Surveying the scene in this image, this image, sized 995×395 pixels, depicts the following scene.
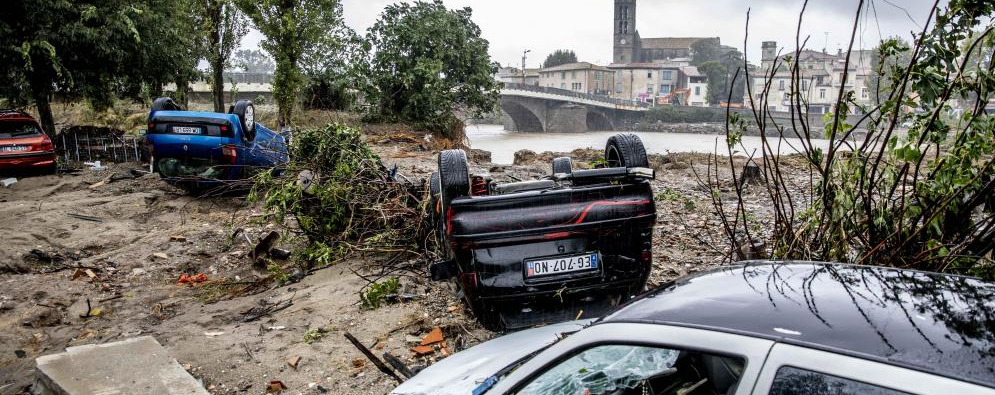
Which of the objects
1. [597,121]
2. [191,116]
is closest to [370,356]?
[191,116]

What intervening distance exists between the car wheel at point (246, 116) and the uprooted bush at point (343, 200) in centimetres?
378

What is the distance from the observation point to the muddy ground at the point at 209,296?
513 cm

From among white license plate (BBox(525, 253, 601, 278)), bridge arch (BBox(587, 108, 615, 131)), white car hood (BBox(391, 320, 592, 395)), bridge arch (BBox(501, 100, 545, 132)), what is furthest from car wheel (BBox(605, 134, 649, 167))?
bridge arch (BBox(587, 108, 615, 131))

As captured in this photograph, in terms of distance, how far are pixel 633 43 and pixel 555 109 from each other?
266ft

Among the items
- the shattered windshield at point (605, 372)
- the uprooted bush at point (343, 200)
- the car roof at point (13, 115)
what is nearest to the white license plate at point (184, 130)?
the uprooted bush at point (343, 200)

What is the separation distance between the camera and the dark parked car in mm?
1673

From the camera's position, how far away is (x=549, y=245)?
466cm

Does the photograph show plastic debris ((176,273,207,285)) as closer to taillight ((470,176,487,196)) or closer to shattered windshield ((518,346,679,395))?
taillight ((470,176,487,196))

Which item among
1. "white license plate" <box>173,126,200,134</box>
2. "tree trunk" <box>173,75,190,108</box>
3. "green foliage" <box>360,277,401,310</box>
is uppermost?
"tree trunk" <box>173,75,190,108</box>

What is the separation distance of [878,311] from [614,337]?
77cm

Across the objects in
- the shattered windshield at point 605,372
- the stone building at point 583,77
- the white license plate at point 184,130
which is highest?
the stone building at point 583,77

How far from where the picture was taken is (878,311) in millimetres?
1960

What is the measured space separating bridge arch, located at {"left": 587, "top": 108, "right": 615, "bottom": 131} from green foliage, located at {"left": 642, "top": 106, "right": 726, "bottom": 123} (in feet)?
15.9

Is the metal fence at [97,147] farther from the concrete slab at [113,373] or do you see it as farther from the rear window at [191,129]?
the concrete slab at [113,373]
